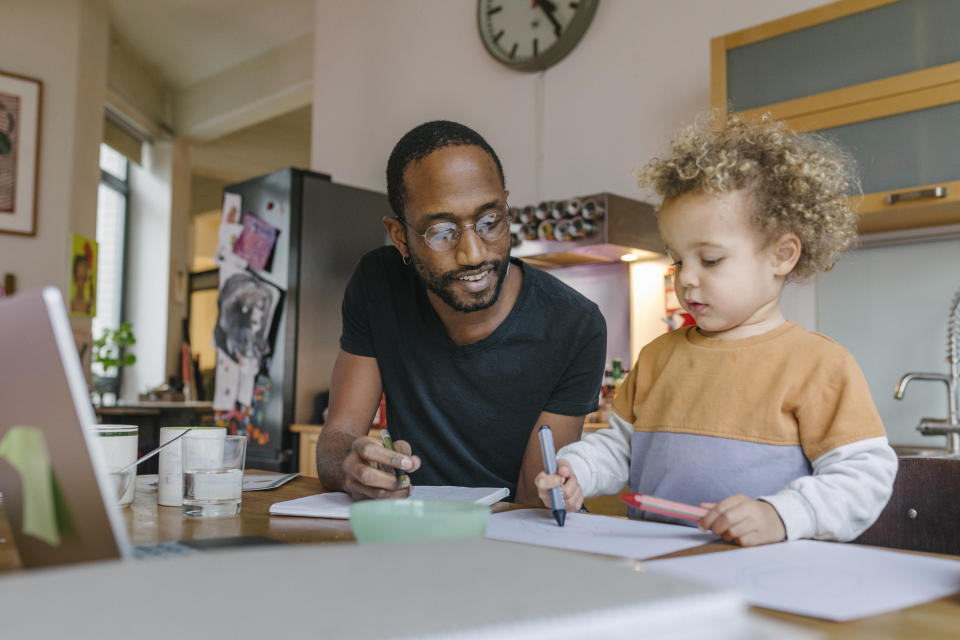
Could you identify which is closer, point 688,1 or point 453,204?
point 453,204

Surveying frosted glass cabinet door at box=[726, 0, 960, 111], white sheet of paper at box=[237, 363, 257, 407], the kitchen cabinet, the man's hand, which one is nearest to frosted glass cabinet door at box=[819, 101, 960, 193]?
the kitchen cabinet

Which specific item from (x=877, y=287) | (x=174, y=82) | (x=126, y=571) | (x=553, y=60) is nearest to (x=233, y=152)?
(x=174, y=82)

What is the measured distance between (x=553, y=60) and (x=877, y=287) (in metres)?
1.63

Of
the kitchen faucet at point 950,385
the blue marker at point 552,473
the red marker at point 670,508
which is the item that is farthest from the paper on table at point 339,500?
the kitchen faucet at point 950,385

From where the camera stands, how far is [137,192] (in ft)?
23.1

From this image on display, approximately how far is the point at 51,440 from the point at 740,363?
92 centimetres

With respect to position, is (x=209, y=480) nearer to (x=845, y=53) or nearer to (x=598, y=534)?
(x=598, y=534)

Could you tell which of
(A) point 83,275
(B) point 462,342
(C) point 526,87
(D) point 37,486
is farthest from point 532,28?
(D) point 37,486

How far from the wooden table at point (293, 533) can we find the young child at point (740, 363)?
264mm

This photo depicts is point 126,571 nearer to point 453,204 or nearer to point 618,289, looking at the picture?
point 453,204

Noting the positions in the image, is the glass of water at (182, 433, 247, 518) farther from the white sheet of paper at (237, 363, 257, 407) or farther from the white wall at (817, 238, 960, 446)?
the white sheet of paper at (237, 363, 257, 407)

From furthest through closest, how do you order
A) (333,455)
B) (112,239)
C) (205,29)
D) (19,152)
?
(112,239) → (205,29) → (19,152) → (333,455)

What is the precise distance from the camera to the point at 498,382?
58.9 inches

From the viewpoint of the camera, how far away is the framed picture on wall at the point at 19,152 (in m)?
4.48
